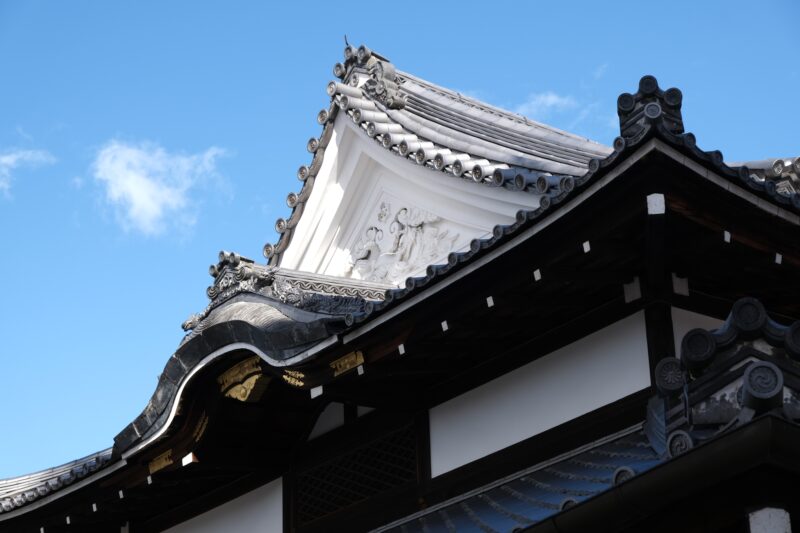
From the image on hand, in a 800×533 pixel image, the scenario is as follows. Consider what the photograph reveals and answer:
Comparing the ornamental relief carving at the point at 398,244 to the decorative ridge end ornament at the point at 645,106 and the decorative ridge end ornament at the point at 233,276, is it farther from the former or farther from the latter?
the decorative ridge end ornament at the point at 645,106

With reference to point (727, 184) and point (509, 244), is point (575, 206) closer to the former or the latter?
point (509, 244)

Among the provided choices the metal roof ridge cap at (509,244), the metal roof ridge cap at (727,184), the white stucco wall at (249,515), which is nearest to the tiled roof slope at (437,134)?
the metal roof ridge cap at (509,244)

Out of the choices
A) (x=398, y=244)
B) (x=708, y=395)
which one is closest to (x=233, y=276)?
(x=398, y=244)

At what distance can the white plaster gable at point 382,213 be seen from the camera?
10.5 metres

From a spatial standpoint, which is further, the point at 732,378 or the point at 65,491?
the point at 65,491

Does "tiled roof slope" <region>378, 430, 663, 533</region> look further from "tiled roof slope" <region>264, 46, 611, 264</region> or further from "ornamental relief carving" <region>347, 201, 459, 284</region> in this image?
"ornamental relief carving" <region>347, 201, 459, 284</region>

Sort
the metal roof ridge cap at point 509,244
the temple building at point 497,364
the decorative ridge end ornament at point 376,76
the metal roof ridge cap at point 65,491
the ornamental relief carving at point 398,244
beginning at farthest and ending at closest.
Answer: the decorative ridge end ornament at point 376,76 → the ornamental relief carving at point 398,244 → the metal roof ridge cap at point 65,491 → the metal roof ridge cap at point 509,244 → the temple building at point 497,364

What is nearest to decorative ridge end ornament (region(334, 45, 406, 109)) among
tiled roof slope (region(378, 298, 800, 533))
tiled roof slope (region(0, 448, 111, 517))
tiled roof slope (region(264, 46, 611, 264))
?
tiled roof slope (region(264, 46, 611, 264))

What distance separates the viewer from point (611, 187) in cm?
667

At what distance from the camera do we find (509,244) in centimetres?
727

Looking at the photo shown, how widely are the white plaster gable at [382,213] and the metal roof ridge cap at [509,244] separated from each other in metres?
2.16

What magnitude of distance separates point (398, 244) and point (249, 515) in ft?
10.0

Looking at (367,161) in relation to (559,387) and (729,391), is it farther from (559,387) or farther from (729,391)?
(729,391)

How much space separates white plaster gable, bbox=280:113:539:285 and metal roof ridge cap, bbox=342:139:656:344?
85.0 inches
